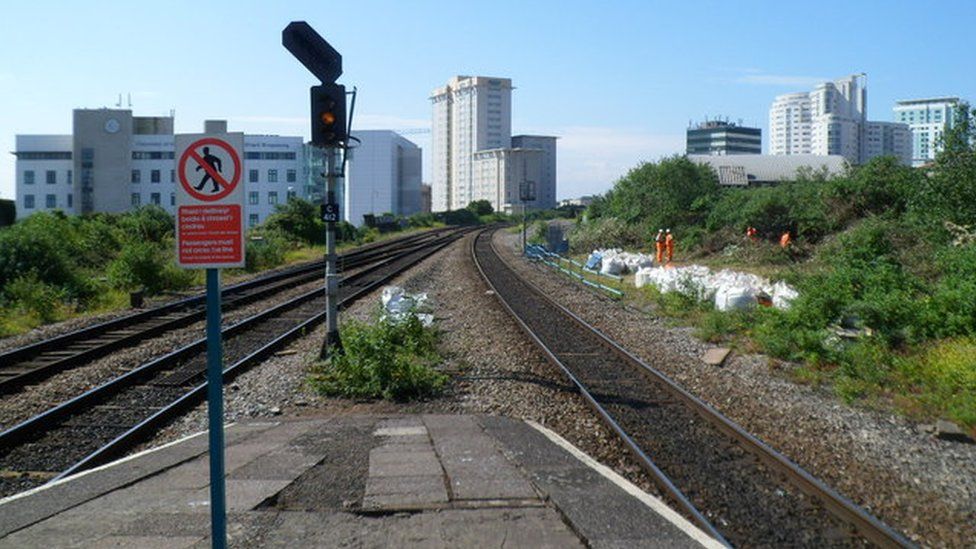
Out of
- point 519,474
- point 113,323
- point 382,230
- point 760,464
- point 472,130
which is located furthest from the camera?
point 472,130

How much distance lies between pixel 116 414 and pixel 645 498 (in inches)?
252

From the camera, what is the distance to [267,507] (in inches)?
242

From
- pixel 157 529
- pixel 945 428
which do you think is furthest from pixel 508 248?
pixel 157 529

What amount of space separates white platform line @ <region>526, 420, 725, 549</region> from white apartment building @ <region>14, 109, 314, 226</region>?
71.6 meters

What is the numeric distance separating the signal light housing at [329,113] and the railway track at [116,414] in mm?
3451

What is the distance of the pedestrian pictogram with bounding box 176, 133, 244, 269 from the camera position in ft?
14.7

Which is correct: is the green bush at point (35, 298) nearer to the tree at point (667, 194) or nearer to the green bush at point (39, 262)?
the green bush at point (39, 262)

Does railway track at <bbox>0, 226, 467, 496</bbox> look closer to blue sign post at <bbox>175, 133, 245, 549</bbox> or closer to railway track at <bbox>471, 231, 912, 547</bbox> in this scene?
blue sign post at <bbox>175, 133, 245, 549</bbox>

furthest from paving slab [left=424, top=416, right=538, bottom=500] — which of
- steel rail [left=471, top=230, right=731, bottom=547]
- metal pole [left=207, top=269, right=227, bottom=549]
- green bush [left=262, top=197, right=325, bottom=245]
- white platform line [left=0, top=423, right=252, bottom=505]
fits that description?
green bush [left=262, top=197, right=325, bottom=245]

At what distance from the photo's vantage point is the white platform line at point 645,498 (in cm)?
562

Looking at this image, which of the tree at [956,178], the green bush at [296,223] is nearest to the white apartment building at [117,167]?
the green bush at [296,223]

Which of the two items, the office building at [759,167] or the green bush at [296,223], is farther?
the office building at [759,167]

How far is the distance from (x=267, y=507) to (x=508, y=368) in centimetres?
674

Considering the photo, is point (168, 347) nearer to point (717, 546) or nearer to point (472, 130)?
point (717, 546)
